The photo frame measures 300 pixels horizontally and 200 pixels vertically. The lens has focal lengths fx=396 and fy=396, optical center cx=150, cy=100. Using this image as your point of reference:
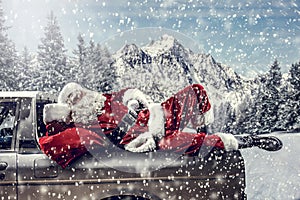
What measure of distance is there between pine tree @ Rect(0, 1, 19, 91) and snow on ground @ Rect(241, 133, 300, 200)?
82.1ft

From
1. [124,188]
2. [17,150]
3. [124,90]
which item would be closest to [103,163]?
[124,188]

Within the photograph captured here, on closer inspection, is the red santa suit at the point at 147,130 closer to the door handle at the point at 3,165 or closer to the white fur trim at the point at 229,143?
the white fur trim at the point at 229,143

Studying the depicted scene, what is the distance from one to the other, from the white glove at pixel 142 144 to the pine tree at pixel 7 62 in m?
28.4

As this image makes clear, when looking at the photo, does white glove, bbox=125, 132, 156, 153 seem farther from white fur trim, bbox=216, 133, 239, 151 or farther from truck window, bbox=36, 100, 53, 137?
truck window, bbox=36, 100, 53, 137

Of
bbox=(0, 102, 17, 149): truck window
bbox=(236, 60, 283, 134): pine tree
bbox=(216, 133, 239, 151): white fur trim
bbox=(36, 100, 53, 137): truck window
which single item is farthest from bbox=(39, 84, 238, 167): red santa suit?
bbox=(236, 60, 283, 134): pine tree

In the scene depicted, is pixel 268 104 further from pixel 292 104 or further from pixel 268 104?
pixel 292 104

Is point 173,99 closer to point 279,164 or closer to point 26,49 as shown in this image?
point 279,164

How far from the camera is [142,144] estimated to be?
3.47 metres

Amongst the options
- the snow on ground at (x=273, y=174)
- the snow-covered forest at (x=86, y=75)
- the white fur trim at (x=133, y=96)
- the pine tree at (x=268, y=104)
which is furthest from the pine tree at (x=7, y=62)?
the white fur trim at (x=133, y=96)

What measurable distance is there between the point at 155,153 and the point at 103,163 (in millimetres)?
456

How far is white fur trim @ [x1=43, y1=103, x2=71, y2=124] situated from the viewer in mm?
3539

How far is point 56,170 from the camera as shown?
339cm

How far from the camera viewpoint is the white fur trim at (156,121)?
3580 millimetres

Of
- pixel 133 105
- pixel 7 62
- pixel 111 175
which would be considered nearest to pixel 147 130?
pixel 111 175
